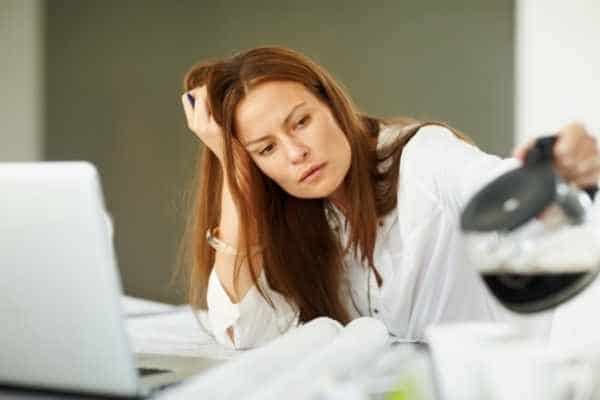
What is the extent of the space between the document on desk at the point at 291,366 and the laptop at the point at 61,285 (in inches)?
3.5

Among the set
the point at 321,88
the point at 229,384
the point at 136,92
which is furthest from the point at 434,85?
the point at 229,384

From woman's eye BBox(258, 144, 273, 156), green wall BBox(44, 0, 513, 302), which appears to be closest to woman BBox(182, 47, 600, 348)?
woman's eye BBox(258, 144, 273, 156)

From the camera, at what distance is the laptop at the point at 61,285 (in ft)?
2.96

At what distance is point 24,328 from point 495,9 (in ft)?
8.73

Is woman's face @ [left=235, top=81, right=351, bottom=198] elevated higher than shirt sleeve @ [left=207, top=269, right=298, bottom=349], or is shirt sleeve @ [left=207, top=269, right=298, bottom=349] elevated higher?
woman's face @ [left=235, top=81, right=351, bottom=198]

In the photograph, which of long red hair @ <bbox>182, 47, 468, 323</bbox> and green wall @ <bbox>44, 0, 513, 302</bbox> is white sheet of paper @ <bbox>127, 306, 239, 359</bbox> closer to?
long red hair @ <bbox>182, 47, 468, 323</bbox>

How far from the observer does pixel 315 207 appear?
1974 millimetres

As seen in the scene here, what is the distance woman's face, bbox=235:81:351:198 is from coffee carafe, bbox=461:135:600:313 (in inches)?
34.8

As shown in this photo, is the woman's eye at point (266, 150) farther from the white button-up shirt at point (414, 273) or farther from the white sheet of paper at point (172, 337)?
the white sheet of paper at point (172, 337)

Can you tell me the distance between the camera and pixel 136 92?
400cm

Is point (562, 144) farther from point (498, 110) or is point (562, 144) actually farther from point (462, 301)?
point (498, 110)

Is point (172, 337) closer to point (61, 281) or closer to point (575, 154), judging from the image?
point (61, 281)

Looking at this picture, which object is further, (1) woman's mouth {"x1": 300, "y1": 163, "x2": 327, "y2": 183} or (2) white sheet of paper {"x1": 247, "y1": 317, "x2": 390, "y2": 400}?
(1) woman's mouth {"x1": 300, "y1": 163, "x2": 327, "y2": 183}

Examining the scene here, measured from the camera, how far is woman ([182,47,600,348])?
5.74ft
